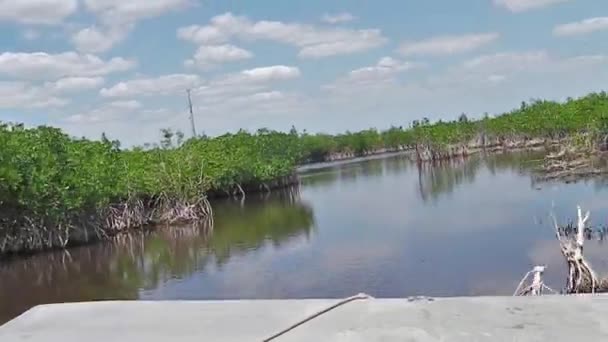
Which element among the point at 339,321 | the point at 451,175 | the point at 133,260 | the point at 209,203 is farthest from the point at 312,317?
the point at 451,175

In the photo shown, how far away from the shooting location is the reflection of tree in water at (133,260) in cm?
1320

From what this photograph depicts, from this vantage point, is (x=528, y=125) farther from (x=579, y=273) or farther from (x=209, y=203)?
(x=579, y=273)

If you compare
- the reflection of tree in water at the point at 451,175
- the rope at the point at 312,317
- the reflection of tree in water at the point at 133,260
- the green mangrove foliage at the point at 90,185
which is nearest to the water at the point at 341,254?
the reflection of tree in water at the point at 133,260

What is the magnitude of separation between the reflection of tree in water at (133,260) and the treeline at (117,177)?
89 centimetres

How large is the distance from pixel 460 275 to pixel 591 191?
10.1m

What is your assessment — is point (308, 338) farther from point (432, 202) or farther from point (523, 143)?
point (523, 143)

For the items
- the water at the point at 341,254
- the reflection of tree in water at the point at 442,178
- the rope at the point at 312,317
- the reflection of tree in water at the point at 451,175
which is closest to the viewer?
the rope at the point at 312,317

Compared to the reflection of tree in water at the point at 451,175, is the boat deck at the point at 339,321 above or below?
above

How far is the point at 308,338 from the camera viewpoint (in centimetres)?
171

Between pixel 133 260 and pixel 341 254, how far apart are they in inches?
229

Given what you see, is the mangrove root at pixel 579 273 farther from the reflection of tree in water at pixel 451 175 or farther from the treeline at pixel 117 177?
the reflection of tree in water at pixel 451 175

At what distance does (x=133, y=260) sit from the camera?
16625 millimetres

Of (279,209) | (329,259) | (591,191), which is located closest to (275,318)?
(329,259)

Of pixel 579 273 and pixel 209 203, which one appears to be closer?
pixel 579 273
